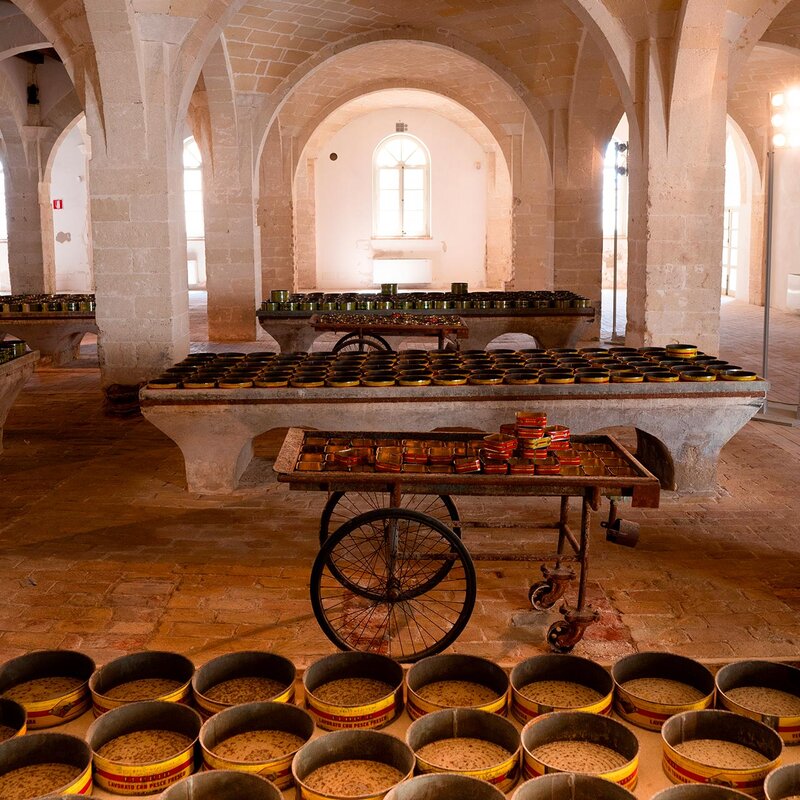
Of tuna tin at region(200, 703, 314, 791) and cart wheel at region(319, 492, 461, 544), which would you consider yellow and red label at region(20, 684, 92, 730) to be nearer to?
tuna tin at region(200, 703, 314, 791)

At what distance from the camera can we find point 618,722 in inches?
91.6

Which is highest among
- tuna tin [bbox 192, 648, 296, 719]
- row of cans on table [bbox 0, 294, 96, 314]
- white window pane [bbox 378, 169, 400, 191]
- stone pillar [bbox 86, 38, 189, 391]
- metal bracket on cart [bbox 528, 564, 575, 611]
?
white window pane [bbox 378, 169, 400, 191]

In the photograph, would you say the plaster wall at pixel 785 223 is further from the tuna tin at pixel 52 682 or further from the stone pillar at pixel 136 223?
the tuna tin at pixel 52 682

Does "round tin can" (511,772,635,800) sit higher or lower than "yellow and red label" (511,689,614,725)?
higher

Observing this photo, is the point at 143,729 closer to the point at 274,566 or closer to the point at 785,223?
the point at 274,566

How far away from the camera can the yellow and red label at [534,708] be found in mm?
2457

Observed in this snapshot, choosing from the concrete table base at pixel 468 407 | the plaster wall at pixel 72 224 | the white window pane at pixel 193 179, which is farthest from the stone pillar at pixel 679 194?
the plaster wall at pixel 72 224

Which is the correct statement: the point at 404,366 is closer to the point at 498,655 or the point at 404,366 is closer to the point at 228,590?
the point at 228,590

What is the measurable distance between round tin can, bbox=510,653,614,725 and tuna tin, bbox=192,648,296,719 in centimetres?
60

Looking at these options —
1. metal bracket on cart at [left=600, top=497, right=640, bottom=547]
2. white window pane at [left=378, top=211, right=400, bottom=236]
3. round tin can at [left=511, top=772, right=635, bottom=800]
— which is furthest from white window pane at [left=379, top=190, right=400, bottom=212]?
round tin can at [left=511, top=772, right=635, bottom=800]

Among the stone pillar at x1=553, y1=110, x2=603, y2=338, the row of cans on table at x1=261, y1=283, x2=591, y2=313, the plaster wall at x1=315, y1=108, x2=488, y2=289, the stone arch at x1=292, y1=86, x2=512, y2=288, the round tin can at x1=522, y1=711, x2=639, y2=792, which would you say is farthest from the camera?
the plaster wall at x1=315, y1=108, x2=488, y2=289

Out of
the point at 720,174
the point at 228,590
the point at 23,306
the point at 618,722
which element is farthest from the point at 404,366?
the point at 23,306

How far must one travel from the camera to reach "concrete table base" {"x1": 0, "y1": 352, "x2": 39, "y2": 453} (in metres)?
7.59

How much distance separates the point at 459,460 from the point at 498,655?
87 centimetres
